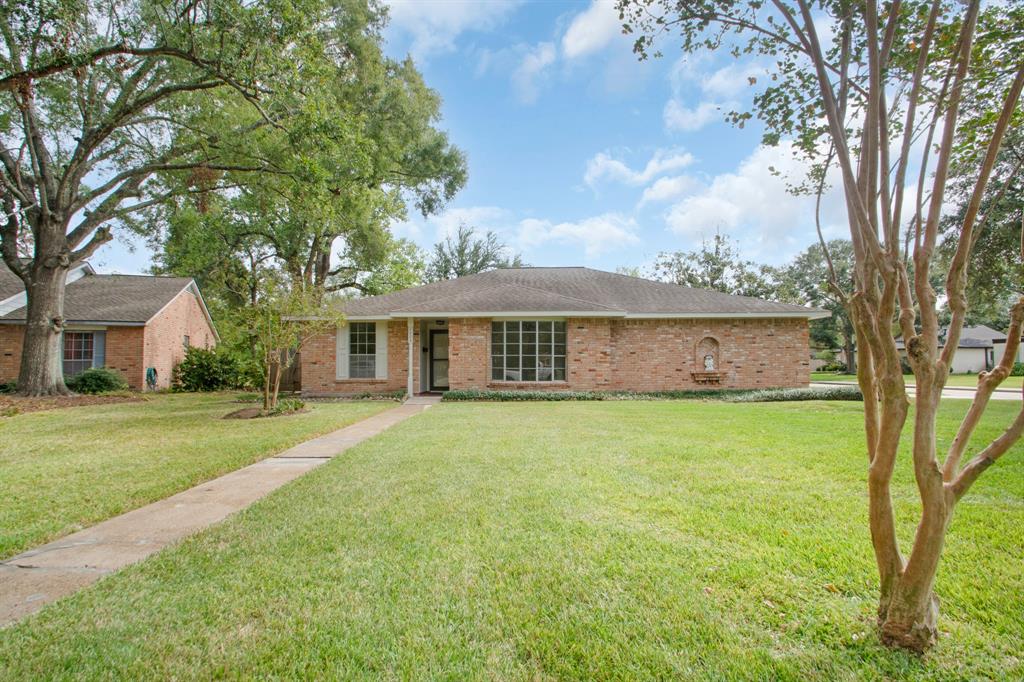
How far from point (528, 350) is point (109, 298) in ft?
56.8

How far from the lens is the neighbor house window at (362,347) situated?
15.2m

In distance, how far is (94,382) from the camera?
15.6m

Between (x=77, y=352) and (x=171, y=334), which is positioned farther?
(x=171, y=334)

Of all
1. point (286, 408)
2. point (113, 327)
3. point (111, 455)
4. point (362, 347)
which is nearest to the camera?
point (111, 455)

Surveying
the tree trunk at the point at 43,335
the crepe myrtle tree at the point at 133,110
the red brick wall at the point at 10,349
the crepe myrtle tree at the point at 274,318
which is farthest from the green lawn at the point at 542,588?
the red brick wall at the point at 10,349

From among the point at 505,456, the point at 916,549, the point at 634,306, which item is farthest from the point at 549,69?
the point at 916,549

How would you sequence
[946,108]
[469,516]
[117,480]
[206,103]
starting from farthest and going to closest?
A: [206,103] < [117,480] < [469,516] < [946,108]

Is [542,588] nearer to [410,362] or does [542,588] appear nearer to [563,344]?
[410,362]

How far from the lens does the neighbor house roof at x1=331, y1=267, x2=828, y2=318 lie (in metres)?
13.9

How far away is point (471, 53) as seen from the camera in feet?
38.5

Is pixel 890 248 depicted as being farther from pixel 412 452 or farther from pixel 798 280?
pixel 798 280

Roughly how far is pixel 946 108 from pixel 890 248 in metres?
0.78

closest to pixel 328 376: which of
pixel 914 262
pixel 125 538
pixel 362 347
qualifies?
pixel 362 347

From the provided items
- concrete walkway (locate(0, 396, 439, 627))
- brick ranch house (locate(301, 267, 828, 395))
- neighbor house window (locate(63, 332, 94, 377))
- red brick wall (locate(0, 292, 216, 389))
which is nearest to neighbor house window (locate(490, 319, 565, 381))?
brick ranch house (locate(301, 267, 828, 395))
